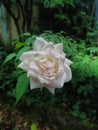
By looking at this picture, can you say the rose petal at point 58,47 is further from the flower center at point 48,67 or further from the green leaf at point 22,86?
the green leaf at point 22,86

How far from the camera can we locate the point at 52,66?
3.73 ft

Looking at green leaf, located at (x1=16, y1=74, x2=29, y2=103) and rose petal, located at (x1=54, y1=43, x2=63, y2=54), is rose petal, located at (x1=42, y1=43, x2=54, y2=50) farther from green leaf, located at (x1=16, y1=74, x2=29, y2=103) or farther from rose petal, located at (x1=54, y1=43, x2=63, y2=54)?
green leaf, located at (x1=16, y1=74, x2=29, y2=103)

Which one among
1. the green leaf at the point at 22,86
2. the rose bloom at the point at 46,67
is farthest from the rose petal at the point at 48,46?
the green leaf at the point at 22,86

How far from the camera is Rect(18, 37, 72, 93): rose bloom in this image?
1.13m

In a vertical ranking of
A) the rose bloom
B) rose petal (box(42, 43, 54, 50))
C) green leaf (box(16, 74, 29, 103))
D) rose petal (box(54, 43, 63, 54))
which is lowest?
green leaf (box(16, 74, 29, 103))

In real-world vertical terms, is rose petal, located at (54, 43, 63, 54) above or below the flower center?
above

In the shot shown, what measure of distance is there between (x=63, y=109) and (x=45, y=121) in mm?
173

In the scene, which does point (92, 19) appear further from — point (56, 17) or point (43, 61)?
point (43, 61)

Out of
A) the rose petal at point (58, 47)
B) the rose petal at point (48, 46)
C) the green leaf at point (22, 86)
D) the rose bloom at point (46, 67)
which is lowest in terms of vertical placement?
the green leaf at point (22, 86)

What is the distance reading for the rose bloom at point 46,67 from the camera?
113 centimetres

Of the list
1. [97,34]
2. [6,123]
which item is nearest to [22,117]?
[6,123]

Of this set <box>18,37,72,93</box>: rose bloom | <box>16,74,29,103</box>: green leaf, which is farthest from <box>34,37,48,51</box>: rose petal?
<box>16,74,29,103</box>: green leaf

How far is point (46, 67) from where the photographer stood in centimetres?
113

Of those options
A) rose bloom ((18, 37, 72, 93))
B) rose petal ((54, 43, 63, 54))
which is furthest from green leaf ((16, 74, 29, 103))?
rose petal ((54, 43, 63, 54))
